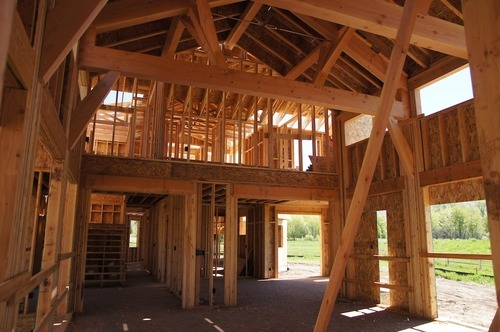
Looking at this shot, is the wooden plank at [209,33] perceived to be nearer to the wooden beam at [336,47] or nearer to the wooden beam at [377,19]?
the wooden beam at [377,19]

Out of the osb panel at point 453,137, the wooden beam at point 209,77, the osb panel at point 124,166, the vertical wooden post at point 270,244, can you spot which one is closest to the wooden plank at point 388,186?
the osb panel at point 453,137

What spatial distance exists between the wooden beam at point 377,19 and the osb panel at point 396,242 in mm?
3821

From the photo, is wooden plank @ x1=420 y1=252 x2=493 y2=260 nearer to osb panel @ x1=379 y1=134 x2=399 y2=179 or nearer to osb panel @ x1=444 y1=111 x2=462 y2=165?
osb panel @ x1=444 y1=111 x2=462 y2=165

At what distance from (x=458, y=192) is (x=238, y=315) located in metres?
5.48

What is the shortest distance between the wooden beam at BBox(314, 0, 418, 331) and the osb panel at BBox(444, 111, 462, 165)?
17.2 feet

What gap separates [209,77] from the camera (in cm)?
566

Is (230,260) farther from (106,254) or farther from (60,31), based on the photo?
(60,31)

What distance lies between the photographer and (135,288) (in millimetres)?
10953

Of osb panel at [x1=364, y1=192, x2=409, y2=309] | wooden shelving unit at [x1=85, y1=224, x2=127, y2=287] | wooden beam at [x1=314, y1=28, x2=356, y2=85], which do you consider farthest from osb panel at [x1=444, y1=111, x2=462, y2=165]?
wooden shelving unit at [x1=85, y1=224, x2=127, y2=287]

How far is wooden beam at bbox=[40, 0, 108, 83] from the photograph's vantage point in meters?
3.05

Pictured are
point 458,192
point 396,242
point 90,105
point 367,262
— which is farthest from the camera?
point 367,262

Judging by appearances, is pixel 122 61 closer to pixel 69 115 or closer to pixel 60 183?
pixel 69 115

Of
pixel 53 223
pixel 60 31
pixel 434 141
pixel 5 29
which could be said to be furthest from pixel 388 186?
pixel 5 29

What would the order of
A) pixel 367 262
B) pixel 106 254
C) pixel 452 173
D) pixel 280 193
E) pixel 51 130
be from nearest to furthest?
pixel 51 130
pixel 452 173
pixel 367 262
pixel 280 193
pixel 106 254
